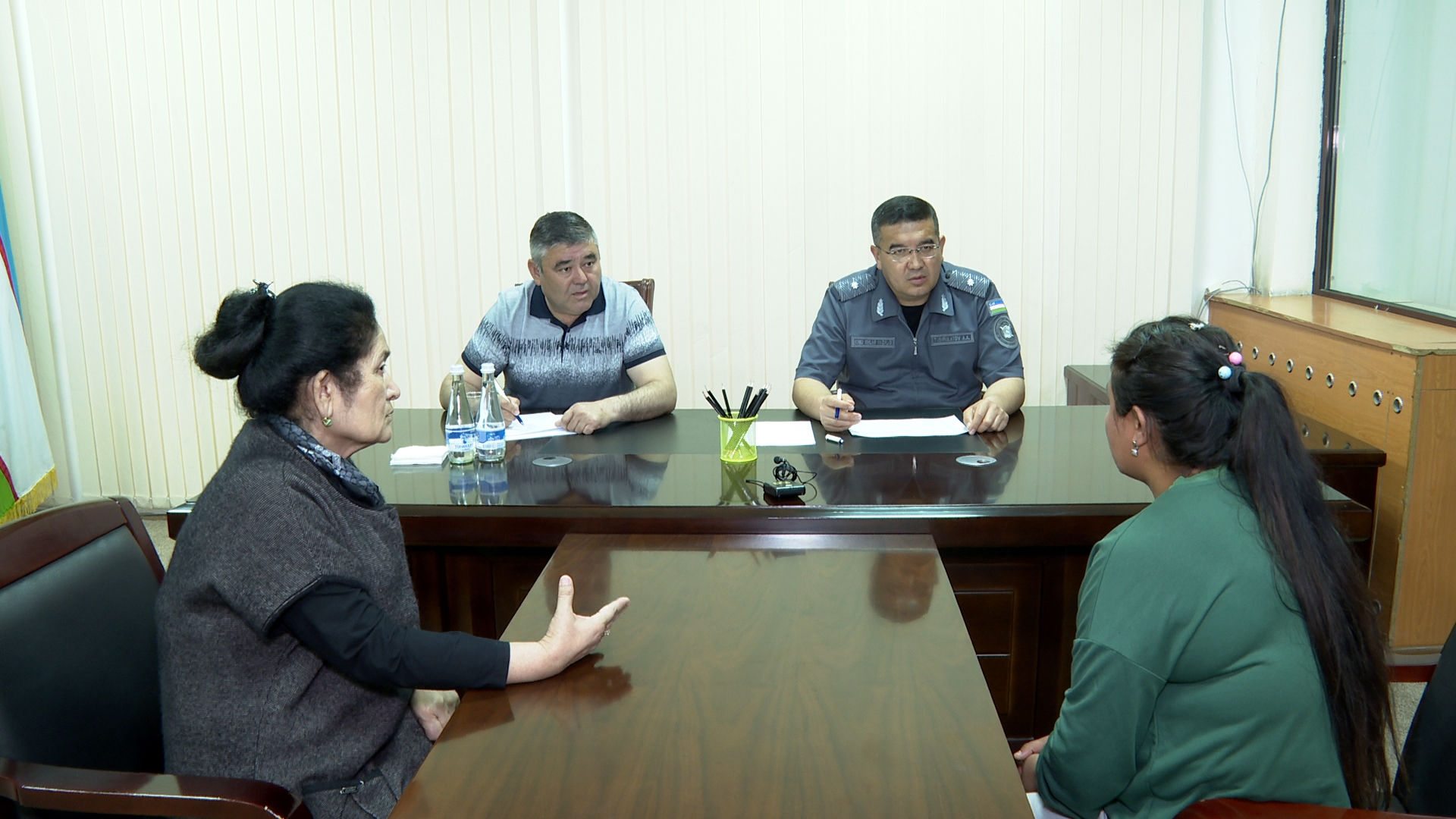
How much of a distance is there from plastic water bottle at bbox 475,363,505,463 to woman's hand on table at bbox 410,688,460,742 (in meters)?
0.89

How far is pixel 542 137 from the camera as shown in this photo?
418 centimetres

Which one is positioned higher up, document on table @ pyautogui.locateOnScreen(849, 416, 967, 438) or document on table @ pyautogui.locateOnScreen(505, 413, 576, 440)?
document on table @ pyautogui.locateOnScreen(849, 416, 967, 438)

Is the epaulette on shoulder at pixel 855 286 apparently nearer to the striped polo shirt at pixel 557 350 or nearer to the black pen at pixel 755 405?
the striped polo shirt at pixel 557 350

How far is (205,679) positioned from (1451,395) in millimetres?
2914

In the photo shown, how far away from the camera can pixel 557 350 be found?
10.4ft

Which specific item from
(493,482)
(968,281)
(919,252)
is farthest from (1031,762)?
(968,281)

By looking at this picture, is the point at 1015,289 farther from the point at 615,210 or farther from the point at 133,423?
the point at 133,423

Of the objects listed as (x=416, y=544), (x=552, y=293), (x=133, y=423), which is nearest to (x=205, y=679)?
(x=416, y=544)

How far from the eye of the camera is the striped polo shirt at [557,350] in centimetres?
317

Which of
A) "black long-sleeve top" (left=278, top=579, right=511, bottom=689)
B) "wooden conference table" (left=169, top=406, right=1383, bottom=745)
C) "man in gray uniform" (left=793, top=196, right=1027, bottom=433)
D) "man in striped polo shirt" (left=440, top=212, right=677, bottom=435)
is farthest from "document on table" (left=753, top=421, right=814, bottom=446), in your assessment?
"black long-sleeve top" (left=278, top=579, right=511, bottom=689)

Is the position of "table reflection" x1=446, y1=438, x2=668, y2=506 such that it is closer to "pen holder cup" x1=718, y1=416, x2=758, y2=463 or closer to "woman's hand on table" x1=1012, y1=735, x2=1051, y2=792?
"pen holder cup" x1=718, y1=416, x2=758, y2=463

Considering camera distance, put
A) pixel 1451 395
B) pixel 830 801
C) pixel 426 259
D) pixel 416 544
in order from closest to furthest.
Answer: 1. pixel 830 801
2. pixel 416 544
3. pixel 1451 395
4. pixel 426 259

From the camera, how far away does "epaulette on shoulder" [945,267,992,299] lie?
322 centimetres

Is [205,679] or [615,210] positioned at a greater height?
[615,210]
